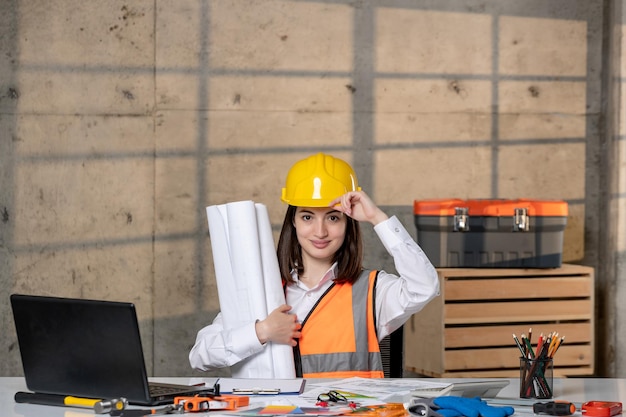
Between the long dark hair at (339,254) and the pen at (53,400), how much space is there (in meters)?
1.00

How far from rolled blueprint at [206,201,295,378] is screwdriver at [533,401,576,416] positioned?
2.72ft

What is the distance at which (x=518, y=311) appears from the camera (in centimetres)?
488

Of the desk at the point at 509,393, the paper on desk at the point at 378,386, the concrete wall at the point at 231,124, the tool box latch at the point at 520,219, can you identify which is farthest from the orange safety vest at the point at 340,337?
the concrete wall at the point at 231,124

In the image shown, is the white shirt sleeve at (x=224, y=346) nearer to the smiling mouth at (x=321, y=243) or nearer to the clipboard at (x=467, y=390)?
the smiling mouth at (x=321, y=243)

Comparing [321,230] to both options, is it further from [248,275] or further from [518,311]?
[518,311]

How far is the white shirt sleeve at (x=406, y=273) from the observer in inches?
110

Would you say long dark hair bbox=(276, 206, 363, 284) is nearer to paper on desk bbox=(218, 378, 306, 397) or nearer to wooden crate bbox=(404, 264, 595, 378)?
paper on desk bbox=(218, 378, 306, 397)

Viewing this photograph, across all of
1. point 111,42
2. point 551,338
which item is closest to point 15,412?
point 551,338

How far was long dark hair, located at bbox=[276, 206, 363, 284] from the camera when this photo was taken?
2982 millimetres

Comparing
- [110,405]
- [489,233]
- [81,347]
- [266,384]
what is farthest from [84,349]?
[489,233]

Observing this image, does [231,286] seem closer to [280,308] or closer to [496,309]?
→ [280,308]

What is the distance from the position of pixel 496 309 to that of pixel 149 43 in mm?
2421

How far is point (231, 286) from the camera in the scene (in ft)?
9.25

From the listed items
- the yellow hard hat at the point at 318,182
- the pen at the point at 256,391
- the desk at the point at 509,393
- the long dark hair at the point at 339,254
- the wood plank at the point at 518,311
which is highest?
the yellow hard hat at the point at 318,182
